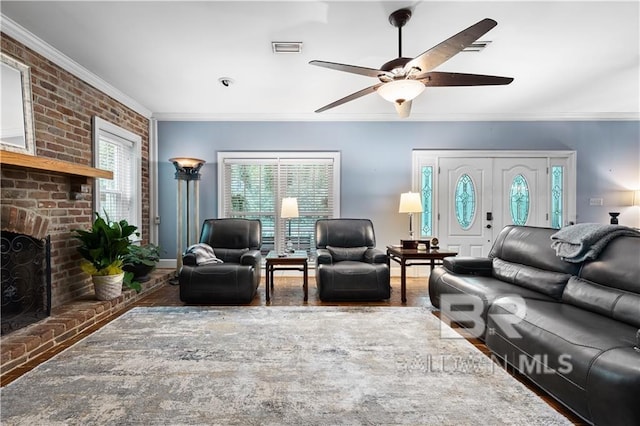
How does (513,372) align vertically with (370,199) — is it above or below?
below

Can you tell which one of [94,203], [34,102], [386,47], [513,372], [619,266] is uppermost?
[386,47]

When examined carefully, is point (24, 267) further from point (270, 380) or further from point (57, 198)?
point (270, 380)

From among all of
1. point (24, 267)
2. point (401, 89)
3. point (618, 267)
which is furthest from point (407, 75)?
point (24, 267)

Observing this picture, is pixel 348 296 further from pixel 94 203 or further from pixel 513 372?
pixel 94 203

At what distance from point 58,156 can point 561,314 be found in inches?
174

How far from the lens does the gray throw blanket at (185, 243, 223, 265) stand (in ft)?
11.9

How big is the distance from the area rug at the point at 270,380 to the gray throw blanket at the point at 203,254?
0.88 m

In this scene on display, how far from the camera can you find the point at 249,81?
11.9 feet

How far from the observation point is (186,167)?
4.33 metres

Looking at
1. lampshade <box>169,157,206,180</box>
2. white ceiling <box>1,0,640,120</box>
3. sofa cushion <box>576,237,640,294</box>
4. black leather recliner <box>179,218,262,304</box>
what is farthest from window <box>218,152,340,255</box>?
sofa cushion <box>576,237,640,294</box>

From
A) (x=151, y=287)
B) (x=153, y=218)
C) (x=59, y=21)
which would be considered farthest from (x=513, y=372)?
(x=153, y=218)

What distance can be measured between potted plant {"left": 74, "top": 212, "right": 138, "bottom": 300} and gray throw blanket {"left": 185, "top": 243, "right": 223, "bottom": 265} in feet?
2.25

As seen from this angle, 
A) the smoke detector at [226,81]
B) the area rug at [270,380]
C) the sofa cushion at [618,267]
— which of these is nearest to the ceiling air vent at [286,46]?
the smoke detector at [226,81]

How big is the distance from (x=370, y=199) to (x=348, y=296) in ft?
6.26
